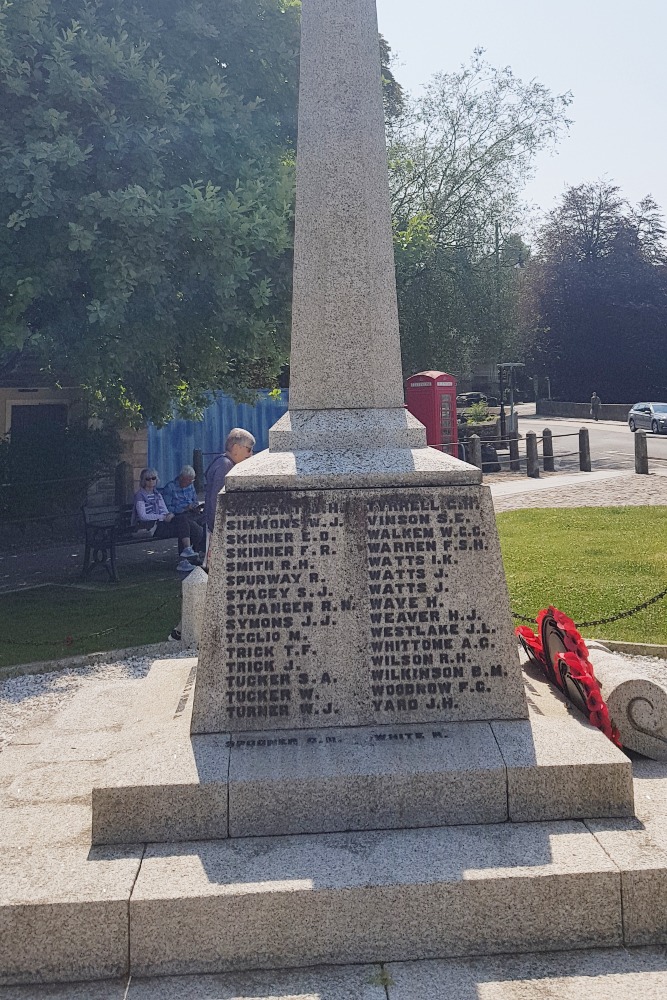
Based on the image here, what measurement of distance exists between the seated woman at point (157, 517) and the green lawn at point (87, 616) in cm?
59

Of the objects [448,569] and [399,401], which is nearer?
[448,569]

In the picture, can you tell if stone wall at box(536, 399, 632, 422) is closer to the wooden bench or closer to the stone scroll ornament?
the wooden bench

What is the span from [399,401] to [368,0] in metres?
2.42

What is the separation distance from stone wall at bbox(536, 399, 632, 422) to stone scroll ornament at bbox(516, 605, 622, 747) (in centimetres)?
4324

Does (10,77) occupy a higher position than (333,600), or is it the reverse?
(10,77)

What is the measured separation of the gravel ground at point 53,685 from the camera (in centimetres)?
632

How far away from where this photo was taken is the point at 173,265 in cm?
1055

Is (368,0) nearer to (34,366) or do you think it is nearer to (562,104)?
(34,366)

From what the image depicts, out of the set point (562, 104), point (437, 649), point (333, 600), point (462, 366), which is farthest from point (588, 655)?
point (562, 104)

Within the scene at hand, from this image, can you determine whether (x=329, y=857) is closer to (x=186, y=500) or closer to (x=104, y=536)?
(x=104, y=536)

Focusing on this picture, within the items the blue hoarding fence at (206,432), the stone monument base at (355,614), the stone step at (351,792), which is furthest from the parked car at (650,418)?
the stone step at (351,792)

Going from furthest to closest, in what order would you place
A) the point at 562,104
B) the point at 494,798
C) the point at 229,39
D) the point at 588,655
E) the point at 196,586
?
the point at 562,104
the point at 229,39
the point at 196,586
the point at 588,655
the point at 494,798

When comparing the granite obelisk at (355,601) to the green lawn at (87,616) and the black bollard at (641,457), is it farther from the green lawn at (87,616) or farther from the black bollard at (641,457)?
the black bollard at (641,457)

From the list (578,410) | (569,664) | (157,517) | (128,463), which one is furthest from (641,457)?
(578,410)
